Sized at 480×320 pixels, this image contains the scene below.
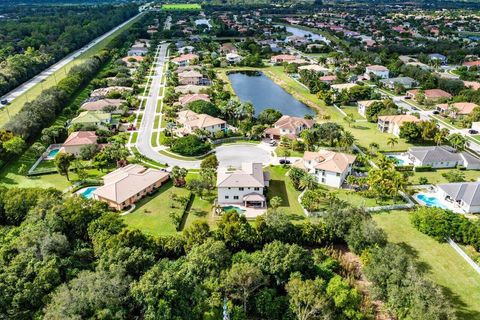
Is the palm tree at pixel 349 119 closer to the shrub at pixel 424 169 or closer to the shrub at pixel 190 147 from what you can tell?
the shrub at pixel 424 169

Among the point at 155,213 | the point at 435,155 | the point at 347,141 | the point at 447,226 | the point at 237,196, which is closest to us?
the point at 447,226

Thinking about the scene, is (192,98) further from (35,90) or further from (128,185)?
(35,90)

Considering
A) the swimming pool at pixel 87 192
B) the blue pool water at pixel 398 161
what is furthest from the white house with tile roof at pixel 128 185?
the blue pool water at pixel 398 161

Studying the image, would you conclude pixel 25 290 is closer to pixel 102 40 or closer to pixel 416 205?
pixel 416 205

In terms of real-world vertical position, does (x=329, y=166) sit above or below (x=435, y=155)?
above

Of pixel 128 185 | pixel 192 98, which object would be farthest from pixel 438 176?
pixel 192 98

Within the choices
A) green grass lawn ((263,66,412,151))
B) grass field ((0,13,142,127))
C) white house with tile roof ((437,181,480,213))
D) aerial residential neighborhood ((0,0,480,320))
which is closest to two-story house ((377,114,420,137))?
aerial residential neighborhood ((0,0,480,320))
